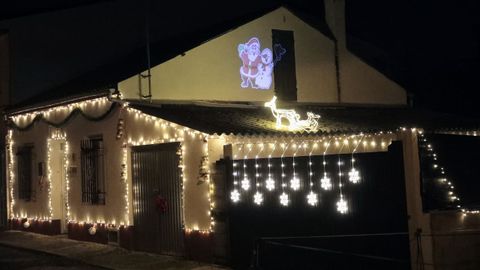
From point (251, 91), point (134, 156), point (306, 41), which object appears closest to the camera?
point (134, 156)

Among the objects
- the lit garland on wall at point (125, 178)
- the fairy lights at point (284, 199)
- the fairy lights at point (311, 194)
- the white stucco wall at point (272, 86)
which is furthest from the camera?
the white stucco wall at point (272, 86)

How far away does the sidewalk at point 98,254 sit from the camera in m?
12.5

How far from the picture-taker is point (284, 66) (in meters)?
18.3

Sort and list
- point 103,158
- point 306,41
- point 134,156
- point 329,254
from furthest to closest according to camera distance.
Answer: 1. point 306,41
2. point 103,158
3. point 134,156
4. point 329,254

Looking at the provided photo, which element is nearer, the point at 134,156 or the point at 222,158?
the point at 222,158

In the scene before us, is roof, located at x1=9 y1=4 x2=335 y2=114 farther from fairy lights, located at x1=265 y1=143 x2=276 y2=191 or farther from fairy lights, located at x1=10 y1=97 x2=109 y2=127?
fairy lights, located at x1=265 y1=143 x2=276 y2=191

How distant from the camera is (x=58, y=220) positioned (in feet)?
58.4

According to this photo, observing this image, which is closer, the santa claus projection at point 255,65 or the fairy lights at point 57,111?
the fairy lights at point 57,111

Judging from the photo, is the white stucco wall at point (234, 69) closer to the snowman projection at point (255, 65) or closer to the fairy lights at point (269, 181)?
the snowman projection at point (255, 65)

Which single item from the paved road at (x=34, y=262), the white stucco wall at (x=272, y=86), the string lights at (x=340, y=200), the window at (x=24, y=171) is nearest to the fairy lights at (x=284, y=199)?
the string lights at (x=340, y=200)

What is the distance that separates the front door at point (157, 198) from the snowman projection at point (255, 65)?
169 inches

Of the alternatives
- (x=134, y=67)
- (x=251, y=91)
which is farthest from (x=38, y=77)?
(x=251, y=91)

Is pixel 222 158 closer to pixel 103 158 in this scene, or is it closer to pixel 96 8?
pixel 103 158

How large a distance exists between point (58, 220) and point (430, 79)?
2010 centimetres
